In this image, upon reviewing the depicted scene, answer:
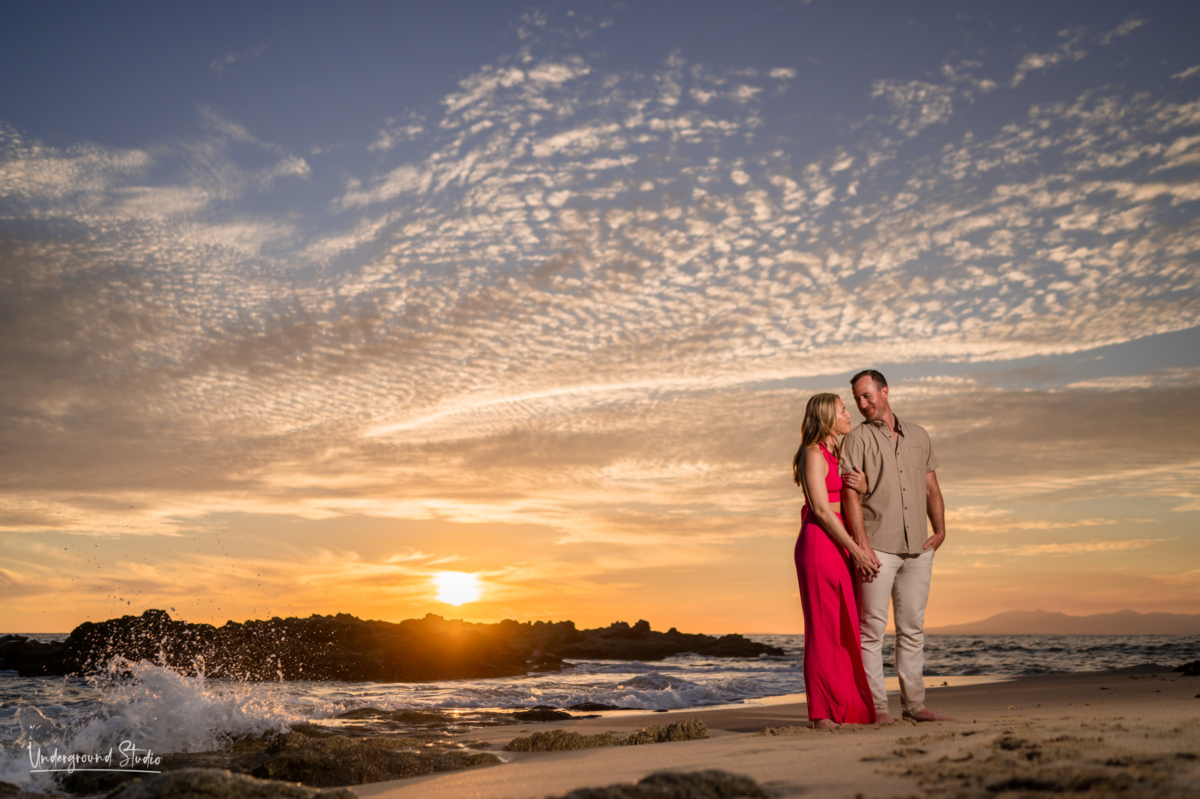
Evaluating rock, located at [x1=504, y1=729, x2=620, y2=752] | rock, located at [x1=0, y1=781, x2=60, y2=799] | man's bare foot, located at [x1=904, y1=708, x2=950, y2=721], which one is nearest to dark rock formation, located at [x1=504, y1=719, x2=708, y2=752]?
rock, located at [x1=504, y1=729, x2=620, y2=752]

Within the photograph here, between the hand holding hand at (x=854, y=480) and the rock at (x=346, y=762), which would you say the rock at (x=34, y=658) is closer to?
the rock at (x=346, y=762)

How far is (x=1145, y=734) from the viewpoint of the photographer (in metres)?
3.14

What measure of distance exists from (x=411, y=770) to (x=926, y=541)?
13.3ft

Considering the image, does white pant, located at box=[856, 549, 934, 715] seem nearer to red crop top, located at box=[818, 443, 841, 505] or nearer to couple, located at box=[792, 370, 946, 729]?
couple, located at box=[792, 370, 946, 729]

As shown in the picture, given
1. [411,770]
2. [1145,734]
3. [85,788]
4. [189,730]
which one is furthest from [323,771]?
[1145,734]

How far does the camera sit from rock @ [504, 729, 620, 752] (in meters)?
5.60

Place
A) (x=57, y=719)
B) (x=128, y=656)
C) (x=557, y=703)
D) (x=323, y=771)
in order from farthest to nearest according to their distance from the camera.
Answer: (x=128, y=656) < (x=557, y=703) < (x=57, y=719) < (x=323, y=771)

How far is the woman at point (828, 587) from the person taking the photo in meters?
4.79

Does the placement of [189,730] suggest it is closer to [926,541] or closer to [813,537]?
[813,537]

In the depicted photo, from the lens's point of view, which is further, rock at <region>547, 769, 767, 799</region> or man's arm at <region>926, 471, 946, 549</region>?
man's arm at <region>926, 471, 946, 549</region>

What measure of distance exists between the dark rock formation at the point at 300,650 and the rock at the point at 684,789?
16.6 meters

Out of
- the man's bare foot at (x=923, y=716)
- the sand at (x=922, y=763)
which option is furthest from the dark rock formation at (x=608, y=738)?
the man's bare foot at (x=923, y=716)

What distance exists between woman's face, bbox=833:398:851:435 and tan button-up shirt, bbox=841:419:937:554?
0.06 metres

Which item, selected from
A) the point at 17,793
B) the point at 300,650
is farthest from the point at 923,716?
the point at 300,650
